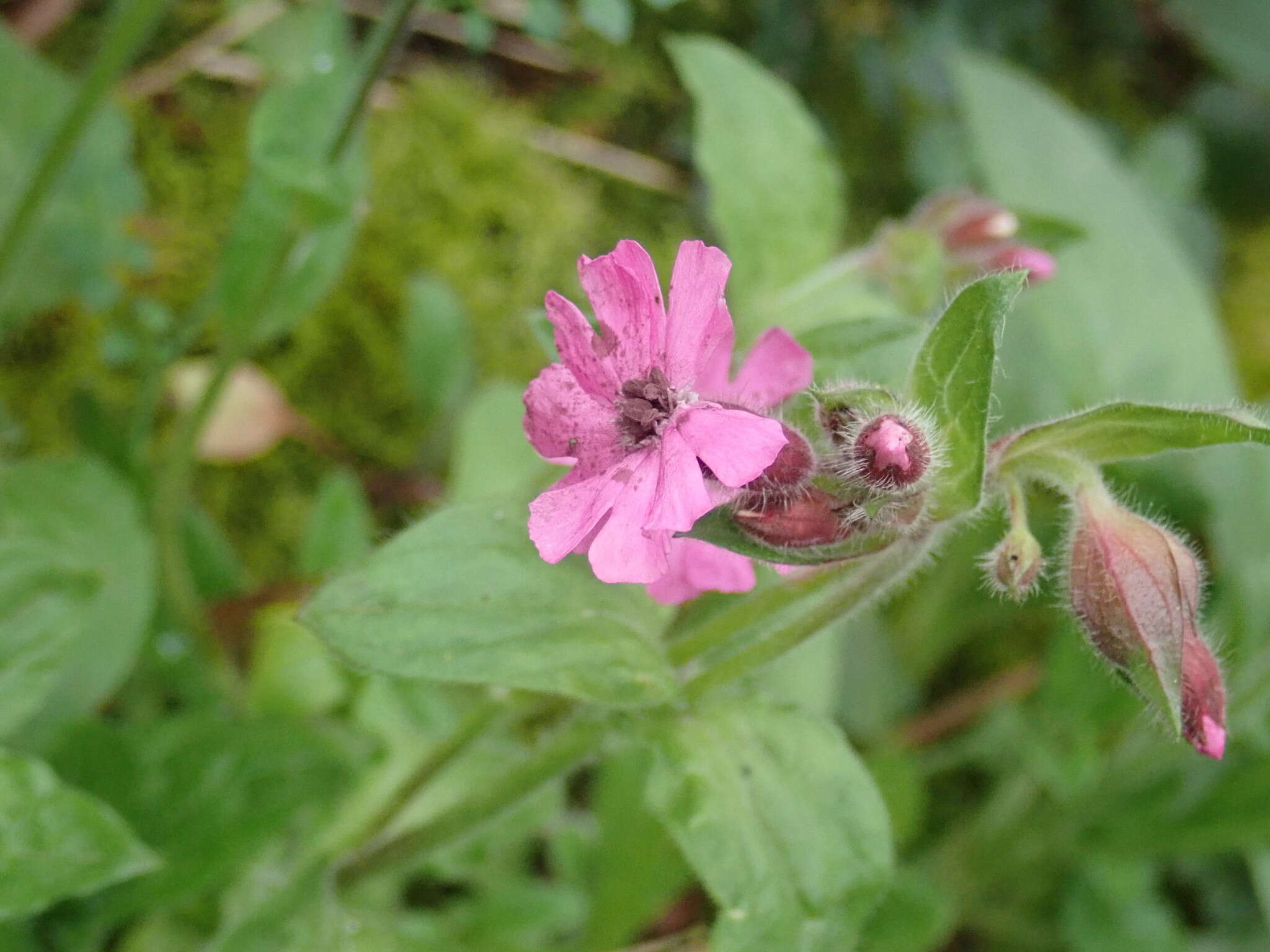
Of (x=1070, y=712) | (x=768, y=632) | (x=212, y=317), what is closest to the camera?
(x=768, y=632)

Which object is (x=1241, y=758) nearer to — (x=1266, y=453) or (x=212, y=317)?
(x=1266, y=453)

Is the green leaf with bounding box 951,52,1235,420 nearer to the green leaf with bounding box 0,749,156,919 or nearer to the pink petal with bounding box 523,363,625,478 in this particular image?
the pink petal with bounding box 523,363,625,478

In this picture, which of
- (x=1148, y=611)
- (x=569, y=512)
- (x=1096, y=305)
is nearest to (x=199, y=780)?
(x=569, y=512)

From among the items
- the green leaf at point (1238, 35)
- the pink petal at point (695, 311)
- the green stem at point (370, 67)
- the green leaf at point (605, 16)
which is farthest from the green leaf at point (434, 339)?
the green leaf at point (1238, 35)

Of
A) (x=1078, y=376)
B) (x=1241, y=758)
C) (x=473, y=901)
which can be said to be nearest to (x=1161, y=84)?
(x=1078, y=376)

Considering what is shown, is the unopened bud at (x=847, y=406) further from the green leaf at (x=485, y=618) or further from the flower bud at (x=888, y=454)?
the green leaf at (x=485, y=618)
